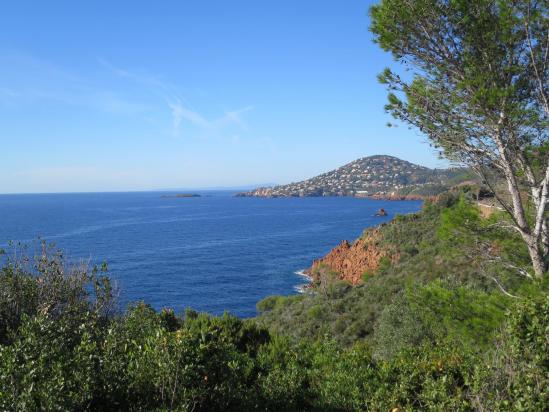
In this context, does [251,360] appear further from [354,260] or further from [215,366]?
[354,260]

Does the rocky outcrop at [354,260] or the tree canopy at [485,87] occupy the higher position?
the tree canopy at [485,87]

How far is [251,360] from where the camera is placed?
1126 cm

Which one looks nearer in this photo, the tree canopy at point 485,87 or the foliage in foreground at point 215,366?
the foliage in foreground at point 215,366

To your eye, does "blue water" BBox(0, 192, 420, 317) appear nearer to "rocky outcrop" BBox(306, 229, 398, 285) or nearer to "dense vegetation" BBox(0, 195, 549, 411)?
"rocky outcrop" BBox(306, 229, 398, 285)

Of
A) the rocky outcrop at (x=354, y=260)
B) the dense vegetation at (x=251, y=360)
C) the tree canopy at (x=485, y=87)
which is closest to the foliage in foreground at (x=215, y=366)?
the dense vegetation at (x=251, y=360)

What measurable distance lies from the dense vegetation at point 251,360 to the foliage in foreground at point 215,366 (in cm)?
2

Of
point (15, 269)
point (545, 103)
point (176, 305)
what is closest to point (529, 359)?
point (545, 103)

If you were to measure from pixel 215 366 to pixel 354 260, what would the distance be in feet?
167

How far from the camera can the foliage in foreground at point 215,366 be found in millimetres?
5836

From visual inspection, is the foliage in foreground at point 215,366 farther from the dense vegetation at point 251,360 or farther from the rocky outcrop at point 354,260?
the rocky outcrop at point 354,260

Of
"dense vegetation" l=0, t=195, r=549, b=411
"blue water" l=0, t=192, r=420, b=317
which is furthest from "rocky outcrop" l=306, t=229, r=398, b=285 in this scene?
"dense vegetation" l=0, t=195, r=549, b=411

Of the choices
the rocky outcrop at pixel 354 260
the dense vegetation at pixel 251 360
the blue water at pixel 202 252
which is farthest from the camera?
the rocky outcrop at pixel 354 260

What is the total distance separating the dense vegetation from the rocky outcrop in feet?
130

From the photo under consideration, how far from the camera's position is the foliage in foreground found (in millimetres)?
5836
